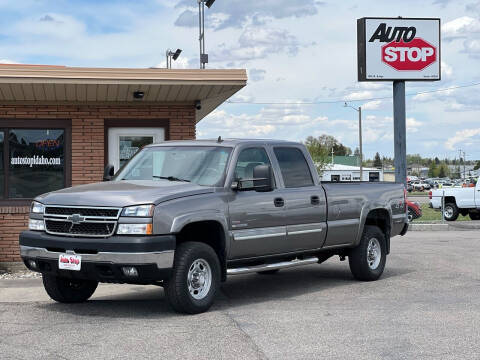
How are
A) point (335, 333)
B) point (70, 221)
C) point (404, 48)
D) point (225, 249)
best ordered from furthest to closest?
point (404, 48) → point (225, 249) → point (70, 221) → point (335, 333)

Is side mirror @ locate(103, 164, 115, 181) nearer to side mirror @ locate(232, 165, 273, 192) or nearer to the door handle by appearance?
side mirror @ locate(232, 165, 273, 192)

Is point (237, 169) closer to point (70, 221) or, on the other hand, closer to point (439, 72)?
point (70, 221)

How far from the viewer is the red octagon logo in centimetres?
2720

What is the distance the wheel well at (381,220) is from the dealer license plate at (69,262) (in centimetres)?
502

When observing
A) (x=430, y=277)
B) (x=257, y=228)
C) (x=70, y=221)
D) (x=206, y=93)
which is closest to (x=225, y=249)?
(x=257, y=228)

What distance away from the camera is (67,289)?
933 centimetres

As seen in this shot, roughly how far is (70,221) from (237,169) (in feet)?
7.08

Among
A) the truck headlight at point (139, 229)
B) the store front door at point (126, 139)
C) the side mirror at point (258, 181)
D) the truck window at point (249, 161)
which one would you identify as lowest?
the truck headlight at point (139, 229)

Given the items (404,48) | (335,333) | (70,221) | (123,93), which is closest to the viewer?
(335,333)

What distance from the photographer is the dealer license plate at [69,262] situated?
8.18 meters

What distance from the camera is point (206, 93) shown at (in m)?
14.3

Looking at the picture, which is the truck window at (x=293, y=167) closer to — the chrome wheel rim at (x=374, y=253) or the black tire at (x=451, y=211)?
the chrome wheel rim at (x=374, y=253)

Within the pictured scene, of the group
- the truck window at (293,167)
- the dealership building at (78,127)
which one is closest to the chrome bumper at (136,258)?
the truck window at (293,167)

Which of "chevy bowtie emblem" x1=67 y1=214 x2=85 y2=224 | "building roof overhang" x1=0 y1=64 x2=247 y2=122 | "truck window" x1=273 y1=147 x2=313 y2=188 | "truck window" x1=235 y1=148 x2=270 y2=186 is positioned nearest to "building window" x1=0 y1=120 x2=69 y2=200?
"building roof overhang" x1=0 y1=64 x2=247 y2=122
